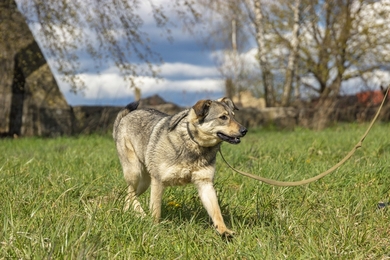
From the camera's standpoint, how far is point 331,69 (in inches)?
865

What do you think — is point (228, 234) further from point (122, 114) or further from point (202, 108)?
point (122, 114)

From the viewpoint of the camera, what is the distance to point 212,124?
4859mm

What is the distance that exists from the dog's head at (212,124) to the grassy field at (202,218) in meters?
0.73

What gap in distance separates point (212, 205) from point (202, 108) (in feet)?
3.01

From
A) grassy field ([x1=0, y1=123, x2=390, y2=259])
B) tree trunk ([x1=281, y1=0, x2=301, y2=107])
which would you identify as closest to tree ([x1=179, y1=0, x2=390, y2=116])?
tree trunk ([x1=281, y1=0, x2=301, y2=107])

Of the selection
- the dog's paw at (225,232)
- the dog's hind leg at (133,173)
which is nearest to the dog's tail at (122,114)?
the dog's hind leg at (133,173)

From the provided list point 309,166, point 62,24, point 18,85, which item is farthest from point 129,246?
point 18,85

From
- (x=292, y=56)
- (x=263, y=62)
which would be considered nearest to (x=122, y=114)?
(x=263, y=62)

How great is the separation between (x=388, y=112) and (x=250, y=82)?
13384 millimetres

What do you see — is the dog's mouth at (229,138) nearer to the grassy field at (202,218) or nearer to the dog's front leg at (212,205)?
the dog's front leg at (212,205)

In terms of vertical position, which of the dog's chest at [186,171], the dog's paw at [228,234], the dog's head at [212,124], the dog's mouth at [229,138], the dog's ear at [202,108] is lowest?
the dog's paw at [228,234]

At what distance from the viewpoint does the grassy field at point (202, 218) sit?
3656 millimetres

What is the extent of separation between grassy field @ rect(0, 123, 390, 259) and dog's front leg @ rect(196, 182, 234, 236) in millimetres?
92

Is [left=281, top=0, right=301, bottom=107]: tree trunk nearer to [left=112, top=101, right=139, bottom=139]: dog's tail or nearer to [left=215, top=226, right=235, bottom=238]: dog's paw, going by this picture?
[left=112, top=101, right=139, bottom=139]: dog's tail
